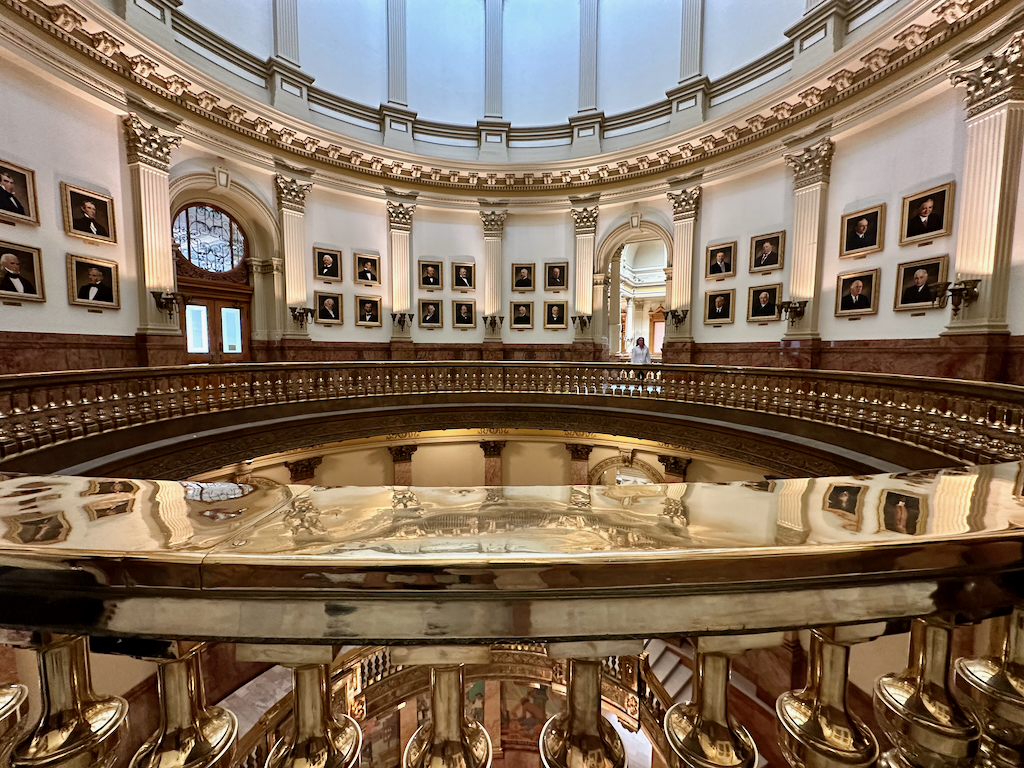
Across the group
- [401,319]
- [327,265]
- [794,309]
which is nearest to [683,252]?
[794,309]

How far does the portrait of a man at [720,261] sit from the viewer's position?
40.7 feet

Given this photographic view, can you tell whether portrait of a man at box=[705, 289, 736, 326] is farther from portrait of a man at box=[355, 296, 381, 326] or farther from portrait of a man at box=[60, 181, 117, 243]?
portrait of a man at box=[60, 181, 117, 243]

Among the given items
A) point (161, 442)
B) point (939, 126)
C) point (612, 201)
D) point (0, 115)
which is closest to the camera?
point (161, 442)

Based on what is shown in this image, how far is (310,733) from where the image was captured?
2.94ft

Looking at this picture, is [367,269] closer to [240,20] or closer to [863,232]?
[240,20]

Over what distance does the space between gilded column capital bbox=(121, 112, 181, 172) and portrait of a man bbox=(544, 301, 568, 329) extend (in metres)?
10.7

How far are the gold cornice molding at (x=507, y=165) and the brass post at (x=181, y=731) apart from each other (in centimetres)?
1226

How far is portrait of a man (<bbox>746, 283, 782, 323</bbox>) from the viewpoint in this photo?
11.5 m

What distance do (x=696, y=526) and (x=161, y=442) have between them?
23.5 feet

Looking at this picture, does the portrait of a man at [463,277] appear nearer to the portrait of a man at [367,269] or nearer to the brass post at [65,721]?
the portrait of a man at [367,269]

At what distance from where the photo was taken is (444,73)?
50.8ft

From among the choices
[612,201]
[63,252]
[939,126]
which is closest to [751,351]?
[939,126]

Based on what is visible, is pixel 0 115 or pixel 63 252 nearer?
pixel 0 115

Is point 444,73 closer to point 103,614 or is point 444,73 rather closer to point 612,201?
point 612,201
